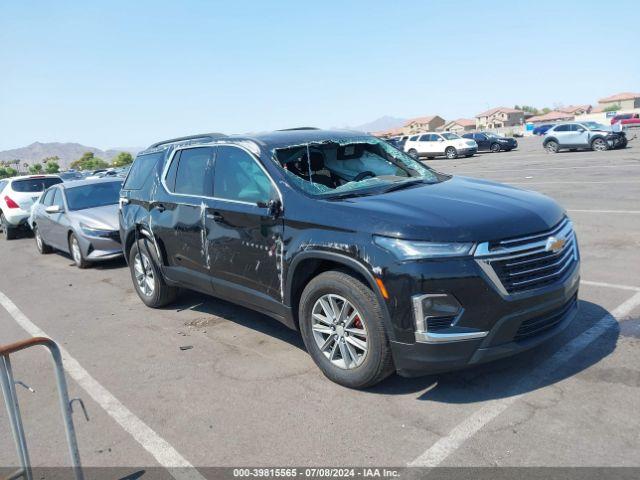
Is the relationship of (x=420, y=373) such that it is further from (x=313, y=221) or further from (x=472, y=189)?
(x=472, y=189)

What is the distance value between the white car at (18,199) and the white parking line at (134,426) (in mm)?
10931

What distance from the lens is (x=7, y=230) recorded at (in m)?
15.0

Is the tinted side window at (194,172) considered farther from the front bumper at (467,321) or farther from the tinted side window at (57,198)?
the tinted side window at (57,198)

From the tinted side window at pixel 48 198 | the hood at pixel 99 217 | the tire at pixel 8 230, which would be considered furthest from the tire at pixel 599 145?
the tire at pixel 8 230

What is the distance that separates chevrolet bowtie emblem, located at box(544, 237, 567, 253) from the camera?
369 cm

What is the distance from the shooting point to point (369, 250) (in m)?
3.59

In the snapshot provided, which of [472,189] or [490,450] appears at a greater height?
[472,189]

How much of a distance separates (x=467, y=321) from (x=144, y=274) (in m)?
4.37

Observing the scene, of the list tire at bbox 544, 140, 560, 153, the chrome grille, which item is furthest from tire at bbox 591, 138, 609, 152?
the chrome grille

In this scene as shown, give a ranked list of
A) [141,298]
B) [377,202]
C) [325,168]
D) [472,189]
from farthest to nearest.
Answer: [141,298]
[325,168]
[472,189]
[377,202]

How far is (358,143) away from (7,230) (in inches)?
524

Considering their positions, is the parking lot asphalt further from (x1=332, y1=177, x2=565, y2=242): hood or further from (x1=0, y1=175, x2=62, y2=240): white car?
(x1=0, y1=175, x2=62, y2=240): white car

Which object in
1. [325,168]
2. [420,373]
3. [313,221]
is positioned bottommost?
[420,373]

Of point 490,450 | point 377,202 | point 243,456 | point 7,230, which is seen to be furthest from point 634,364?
point 7,230
